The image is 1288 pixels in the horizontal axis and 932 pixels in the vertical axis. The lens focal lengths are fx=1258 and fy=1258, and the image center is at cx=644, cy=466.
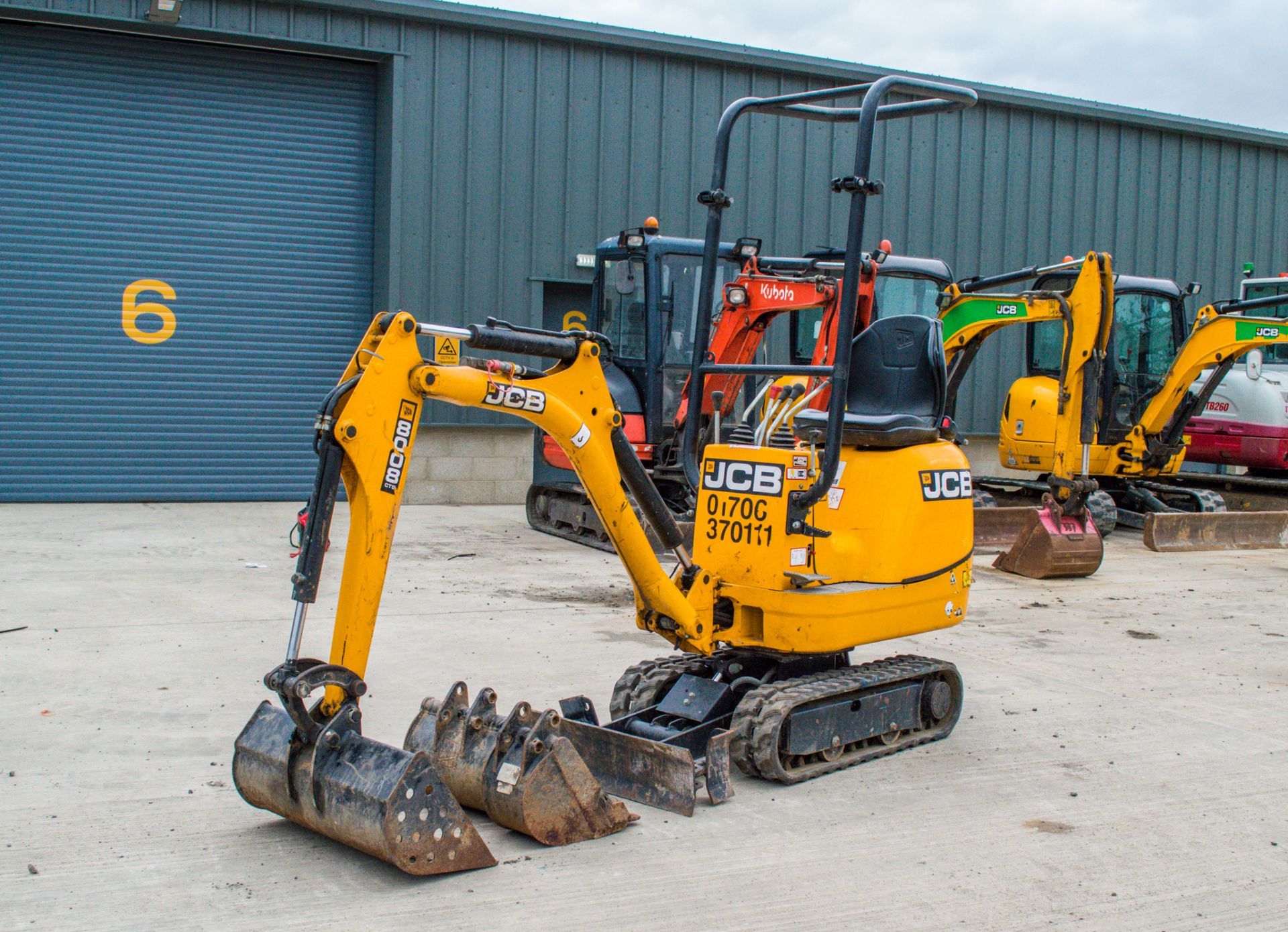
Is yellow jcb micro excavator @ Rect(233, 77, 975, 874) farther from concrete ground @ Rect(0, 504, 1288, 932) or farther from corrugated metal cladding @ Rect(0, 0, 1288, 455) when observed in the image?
corrugated metal cladding @ Rect(0, 0, 1288, 455)

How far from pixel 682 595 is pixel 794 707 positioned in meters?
0.65

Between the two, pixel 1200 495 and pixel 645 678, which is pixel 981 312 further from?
pixel 645 678

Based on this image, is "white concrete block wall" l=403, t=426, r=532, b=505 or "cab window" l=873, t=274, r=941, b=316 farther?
"white concrete block wall" l=403, t=426, r=532, b=505

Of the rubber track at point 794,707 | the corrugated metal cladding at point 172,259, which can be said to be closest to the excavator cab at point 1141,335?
the corrugated metal cladding at point 172,259

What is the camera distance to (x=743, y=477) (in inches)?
206

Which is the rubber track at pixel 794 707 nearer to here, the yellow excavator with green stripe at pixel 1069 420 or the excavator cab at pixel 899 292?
the yellow excavator with green stripe at pixel 1069 420

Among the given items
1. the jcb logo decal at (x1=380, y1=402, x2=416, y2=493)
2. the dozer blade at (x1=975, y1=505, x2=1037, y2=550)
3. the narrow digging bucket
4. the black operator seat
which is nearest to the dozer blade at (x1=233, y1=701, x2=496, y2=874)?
the jcb logo decal at (x1=380, y1=402, x2=416, y2=493)

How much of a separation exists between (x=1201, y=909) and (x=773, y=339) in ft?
41.9

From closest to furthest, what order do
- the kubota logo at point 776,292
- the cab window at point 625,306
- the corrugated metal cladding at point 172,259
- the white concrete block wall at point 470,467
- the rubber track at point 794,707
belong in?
the rubber track at point 794,707, the kubota logo at point 776,292, the cab window at point 625,306, the corrugated metal cladding at point 172,259, the white concrete block wall at point 470,467

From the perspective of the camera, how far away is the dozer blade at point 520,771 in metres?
4.20

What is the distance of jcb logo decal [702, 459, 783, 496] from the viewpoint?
5.14 metres

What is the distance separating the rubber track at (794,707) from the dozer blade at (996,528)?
6.55 m

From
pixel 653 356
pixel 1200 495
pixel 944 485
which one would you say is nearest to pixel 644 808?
pixel 944 485

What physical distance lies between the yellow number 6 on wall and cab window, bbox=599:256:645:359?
Result: 5.30 metres
